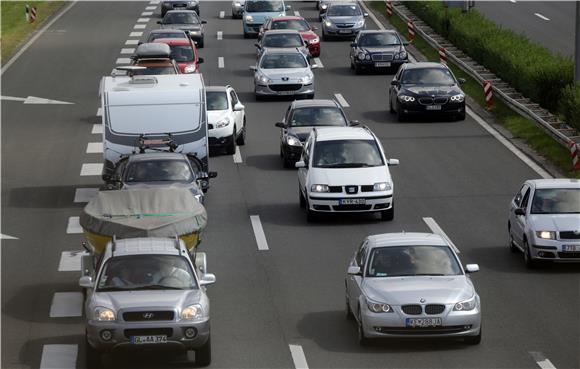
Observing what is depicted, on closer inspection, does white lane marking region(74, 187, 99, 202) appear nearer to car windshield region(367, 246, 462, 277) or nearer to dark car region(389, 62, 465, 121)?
dark car region(389, 62, 465, 121)

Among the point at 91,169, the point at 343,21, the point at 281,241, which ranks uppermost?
the point at 281,241

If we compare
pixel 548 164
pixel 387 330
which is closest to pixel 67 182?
pixel 548 164

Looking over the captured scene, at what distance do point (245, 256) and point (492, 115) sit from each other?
1903cm

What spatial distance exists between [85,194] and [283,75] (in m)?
14.0

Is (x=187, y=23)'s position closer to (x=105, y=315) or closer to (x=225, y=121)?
(x=225, y=121)

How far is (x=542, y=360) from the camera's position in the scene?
20.4m

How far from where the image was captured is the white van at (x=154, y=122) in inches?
1367

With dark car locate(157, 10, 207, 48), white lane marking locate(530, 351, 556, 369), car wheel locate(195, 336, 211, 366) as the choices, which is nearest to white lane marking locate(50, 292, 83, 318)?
car wheel locate(195, 336, 211, 366)

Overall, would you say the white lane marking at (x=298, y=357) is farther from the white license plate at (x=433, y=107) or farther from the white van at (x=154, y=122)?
the white license plate at (x=433, y=107)

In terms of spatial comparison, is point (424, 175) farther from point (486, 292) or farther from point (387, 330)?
point (387, 330)

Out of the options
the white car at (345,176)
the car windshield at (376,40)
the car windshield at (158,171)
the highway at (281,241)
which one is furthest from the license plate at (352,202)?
the car windshield at (376,40)

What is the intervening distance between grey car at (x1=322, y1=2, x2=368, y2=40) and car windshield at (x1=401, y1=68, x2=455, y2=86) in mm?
18839

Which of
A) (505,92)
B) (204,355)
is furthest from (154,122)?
(505,92)

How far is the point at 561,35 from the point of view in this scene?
60844 millimetres
